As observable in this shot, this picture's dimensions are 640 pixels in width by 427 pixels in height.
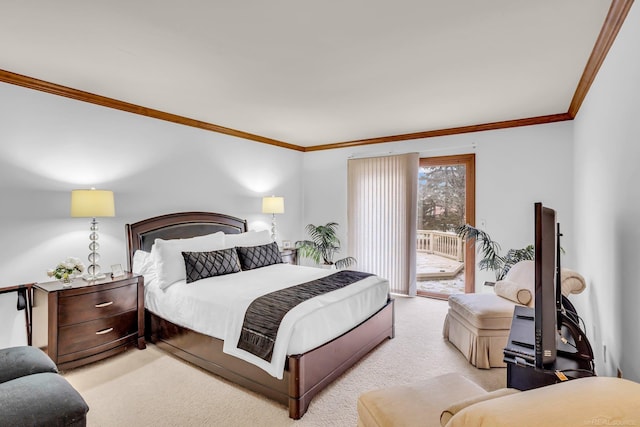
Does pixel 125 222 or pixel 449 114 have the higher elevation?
Result: pixel 449 114

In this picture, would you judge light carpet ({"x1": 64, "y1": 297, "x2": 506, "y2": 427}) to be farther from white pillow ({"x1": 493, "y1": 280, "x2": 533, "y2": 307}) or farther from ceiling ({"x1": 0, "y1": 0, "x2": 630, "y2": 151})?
ceiling ({"x1": 0, "y1": 0, "x2": 630, "y2": 151})

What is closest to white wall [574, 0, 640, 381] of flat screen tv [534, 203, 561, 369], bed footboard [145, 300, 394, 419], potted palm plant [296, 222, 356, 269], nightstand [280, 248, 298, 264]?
flat screen tv [534, 203, 561, 369]

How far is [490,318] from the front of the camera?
2.90 m

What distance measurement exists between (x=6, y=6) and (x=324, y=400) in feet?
10.6

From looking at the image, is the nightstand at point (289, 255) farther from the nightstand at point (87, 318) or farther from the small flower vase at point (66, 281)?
the small flower vase at point (66, 281)

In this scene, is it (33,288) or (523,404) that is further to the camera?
(33,288)

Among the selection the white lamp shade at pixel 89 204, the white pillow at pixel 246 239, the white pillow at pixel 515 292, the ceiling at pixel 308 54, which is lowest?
the white pillow at pixel 515 292

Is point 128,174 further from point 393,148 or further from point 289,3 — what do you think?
point 393,148

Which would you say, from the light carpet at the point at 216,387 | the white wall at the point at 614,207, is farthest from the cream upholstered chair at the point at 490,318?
the white wall at the point at 614,207

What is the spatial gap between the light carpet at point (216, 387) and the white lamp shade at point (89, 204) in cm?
137

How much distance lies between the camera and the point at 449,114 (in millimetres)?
3977

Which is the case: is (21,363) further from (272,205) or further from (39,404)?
(272,205)

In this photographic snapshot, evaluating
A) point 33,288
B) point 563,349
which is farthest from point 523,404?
point 33,288

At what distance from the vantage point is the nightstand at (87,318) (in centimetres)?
268
